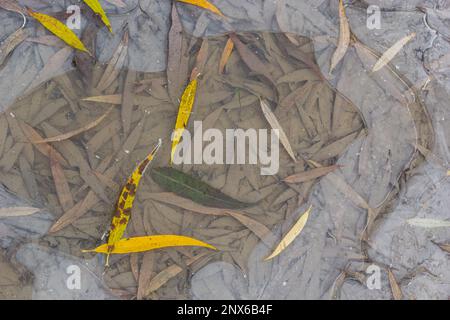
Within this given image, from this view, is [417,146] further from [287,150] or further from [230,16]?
[230,16]

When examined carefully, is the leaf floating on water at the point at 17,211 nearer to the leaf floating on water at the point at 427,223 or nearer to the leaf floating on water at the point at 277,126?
the leaf floating on water at the point at 277,126

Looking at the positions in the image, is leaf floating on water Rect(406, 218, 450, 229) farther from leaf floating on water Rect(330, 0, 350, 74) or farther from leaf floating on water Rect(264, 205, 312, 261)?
leaf floating on water Rect(330, 0, 350, 74)

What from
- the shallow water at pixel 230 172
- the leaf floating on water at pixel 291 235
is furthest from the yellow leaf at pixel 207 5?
the leaf floating on water at pixel 291 235

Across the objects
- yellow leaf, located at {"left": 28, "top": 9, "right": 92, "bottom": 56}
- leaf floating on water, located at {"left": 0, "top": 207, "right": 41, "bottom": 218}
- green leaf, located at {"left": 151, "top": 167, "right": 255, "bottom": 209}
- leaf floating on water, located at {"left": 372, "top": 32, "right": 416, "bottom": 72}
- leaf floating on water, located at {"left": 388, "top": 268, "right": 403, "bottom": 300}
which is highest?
yellow leaf, located at {"left": 28, "top": 9, "right": 92, "bottom": 56}

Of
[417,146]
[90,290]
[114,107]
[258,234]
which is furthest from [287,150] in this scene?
[90,290]

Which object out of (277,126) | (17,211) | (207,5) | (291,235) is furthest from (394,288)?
(17,211)

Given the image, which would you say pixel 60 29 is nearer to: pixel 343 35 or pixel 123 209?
pixel 123 209

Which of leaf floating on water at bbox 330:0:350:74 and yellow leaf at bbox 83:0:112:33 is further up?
yellow leaf at bbox 83:0:112:33

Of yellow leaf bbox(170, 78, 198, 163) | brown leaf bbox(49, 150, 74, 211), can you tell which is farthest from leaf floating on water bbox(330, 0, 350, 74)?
brown leaf bbox(49, 150, 74, 211)
